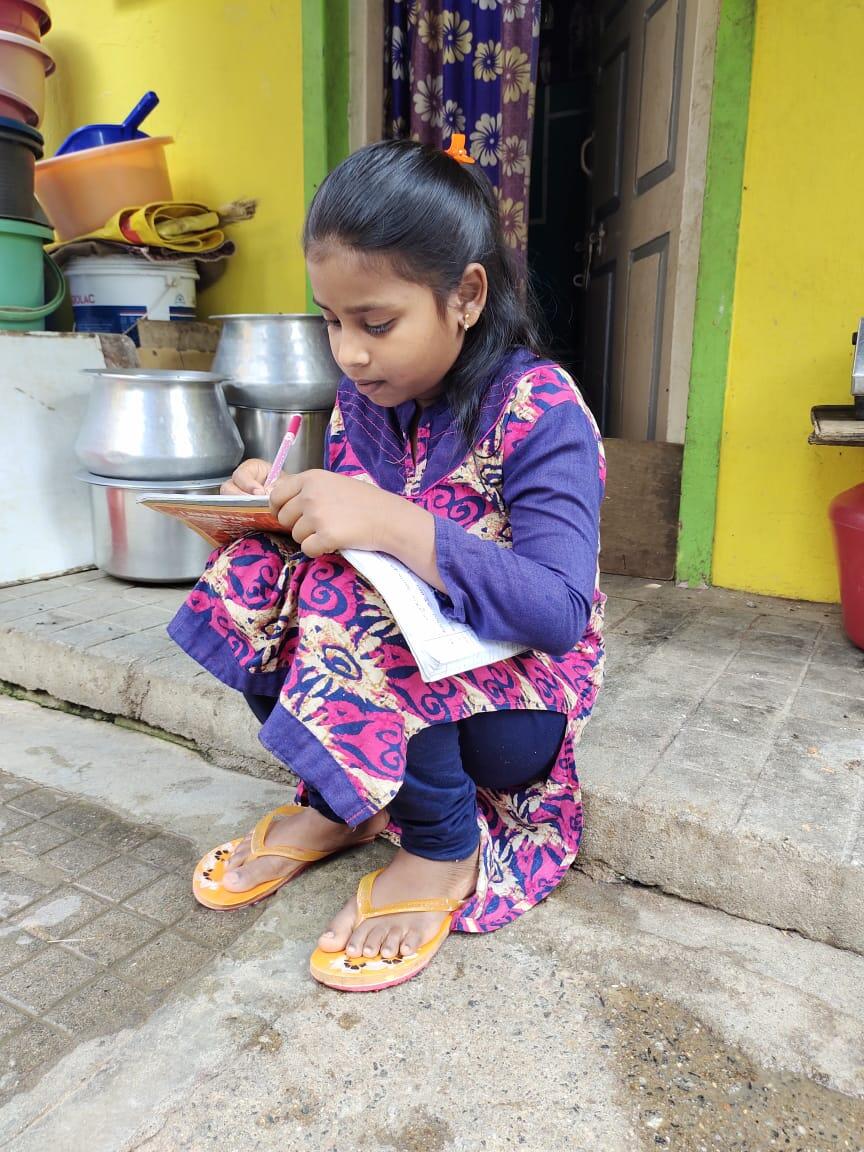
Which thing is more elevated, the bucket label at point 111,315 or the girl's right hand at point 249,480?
the bucket label at point 111,315

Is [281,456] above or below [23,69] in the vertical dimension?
below

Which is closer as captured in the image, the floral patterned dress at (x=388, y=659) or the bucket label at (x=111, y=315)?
the floral patterned dress at (x=388, y=659)

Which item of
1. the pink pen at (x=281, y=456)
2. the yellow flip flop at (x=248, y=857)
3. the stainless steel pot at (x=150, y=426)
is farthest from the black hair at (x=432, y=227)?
the stainless steel pot at (x=150, y=426)

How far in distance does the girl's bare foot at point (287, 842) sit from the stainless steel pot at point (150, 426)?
4.35 ft

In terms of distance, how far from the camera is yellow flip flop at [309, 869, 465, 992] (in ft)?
3.77

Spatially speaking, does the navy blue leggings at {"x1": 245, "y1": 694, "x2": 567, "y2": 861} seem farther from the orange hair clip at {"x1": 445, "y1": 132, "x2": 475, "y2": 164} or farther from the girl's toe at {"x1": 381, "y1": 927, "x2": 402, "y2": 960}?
the orange hair clip at {"x1": 445, "y1": 132, "x2": 475, "y2": 164}

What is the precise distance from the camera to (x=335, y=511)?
1052 millimetres

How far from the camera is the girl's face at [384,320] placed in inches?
42.8

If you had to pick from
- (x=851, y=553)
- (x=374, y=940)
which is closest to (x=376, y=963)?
(x=374, y=940)

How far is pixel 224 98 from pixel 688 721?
277 cm

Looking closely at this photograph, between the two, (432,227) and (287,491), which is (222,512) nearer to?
(287,491)

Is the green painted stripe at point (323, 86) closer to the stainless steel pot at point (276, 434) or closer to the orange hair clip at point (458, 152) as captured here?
the stainless steel pot at point (276, 434)

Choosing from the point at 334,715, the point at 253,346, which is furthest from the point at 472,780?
the point at 253,346

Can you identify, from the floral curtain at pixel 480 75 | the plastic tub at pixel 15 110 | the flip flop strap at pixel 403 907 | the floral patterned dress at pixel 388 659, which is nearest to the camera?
the floral patterned dress at pixel 388 659
